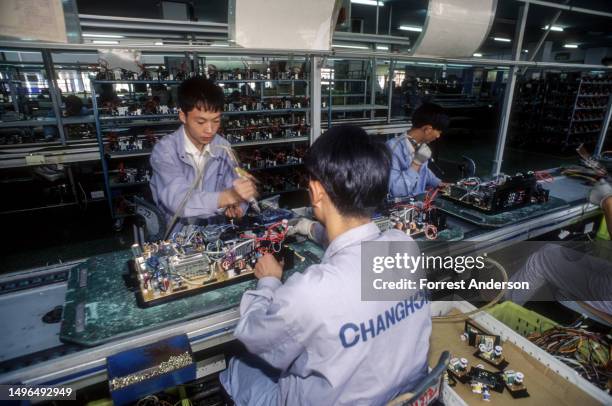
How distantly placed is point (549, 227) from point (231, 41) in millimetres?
2652

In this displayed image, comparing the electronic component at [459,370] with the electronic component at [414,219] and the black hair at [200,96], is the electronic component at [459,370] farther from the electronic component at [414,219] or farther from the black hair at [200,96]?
the black hair at [200,96]

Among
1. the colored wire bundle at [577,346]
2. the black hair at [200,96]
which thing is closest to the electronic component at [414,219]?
the colored wire bundle at [577,346]

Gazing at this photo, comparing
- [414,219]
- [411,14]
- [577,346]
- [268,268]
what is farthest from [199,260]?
[411,14]

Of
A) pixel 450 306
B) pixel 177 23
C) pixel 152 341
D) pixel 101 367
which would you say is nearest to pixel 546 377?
pixel 450 306

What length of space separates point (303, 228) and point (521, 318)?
154 cm

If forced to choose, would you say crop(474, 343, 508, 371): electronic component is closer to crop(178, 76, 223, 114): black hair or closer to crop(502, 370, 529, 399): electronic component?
crop(502, 370, 529, 399): electronic component

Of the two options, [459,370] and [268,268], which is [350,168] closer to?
[268,268]

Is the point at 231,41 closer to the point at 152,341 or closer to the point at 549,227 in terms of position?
the point at 152,341

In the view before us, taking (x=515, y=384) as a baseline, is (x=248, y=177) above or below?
above

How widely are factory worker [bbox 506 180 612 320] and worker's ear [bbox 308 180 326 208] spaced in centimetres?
215

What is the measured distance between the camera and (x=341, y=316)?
100 cm

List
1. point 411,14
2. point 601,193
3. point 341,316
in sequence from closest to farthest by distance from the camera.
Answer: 1. point 341,316
2. point 601,193
3. point 411,14

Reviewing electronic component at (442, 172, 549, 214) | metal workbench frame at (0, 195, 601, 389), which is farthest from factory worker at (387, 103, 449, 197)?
metal workbench frame at (0, 195, 601, 389)

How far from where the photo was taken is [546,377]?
1599 mm
